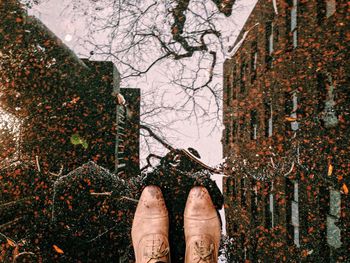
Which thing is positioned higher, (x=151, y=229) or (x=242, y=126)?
(x=242, y=126)

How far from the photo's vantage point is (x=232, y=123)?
3131 millimetres

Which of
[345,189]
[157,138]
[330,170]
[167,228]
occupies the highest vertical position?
[157,138]

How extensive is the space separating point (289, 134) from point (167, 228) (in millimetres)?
1631

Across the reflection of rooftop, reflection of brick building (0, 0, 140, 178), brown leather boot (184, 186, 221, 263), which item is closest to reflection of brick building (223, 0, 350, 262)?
brown leather boot (184, 186, 221, 263)

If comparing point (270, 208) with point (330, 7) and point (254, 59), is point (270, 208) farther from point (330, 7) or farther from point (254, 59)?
point (330, 7)

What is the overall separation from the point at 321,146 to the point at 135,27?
241 centimetres

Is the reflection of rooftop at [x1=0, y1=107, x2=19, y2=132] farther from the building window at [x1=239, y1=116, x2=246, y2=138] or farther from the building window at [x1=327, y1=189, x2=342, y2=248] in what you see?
the building window at [x1=327, y1=189, x2=342, y2=248]

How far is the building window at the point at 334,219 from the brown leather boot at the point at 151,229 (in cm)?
168

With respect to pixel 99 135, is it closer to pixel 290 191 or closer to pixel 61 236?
pixel 61 236

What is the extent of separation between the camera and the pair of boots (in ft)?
9.02

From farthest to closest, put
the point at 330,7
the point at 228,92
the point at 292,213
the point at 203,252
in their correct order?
the point at 228,92, the point at 292,213, the point at 330,7, the point at 203,252

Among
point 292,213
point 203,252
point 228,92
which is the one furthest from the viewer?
point 228,92

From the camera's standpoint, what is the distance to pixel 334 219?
285 cm

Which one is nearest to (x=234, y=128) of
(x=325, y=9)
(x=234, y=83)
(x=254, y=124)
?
(x=254, y=124)
